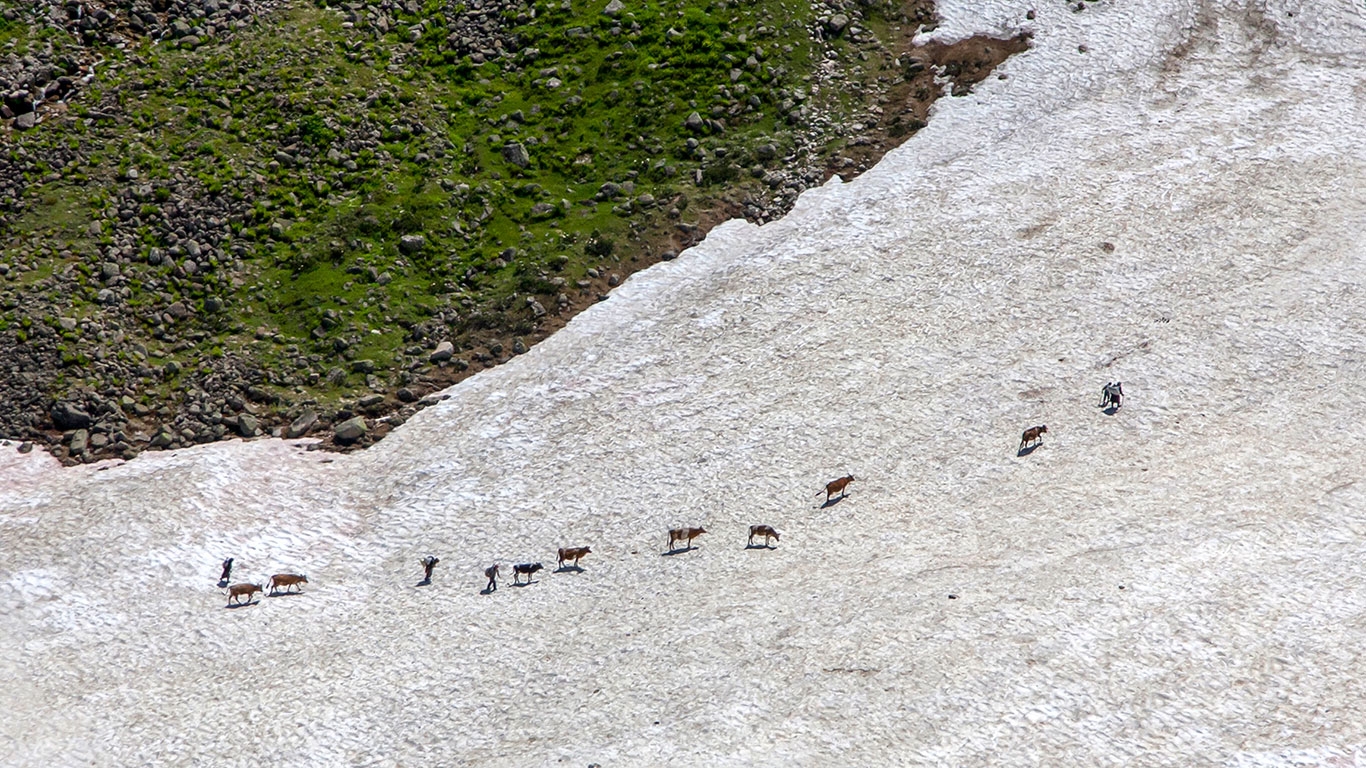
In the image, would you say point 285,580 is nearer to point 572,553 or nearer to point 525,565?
point 525,565

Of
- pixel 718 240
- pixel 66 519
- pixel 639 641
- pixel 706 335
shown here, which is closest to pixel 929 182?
pixel 718 240

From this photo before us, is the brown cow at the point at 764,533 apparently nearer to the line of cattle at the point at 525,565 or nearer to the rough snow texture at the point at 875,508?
the line of cattle at the point at 525,565

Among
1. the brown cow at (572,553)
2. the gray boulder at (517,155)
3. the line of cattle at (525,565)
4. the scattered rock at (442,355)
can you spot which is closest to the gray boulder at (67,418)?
the line of cattle at (525,565)

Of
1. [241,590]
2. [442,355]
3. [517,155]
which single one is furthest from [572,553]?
[517,155]

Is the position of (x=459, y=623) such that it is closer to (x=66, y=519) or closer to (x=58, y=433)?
(x=66, y=519)

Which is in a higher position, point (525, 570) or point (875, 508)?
point (525, 570)

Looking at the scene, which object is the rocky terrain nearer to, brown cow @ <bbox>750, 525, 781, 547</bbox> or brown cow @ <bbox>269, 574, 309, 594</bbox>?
brown cow @ <bbox>269, 574, 309, 594</bbox>
